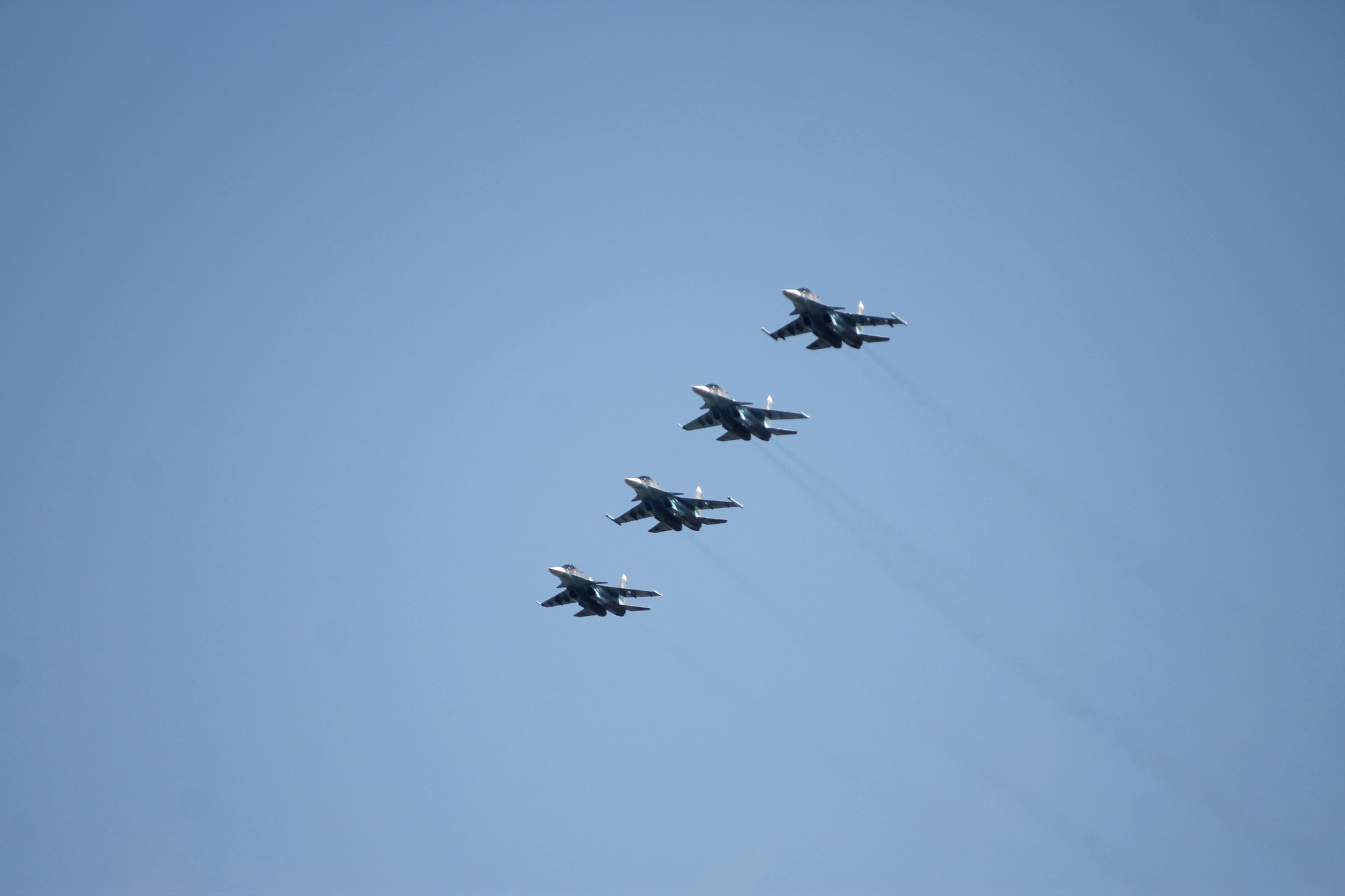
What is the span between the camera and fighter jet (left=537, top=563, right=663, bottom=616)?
80.0 metres

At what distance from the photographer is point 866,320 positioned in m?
82.8

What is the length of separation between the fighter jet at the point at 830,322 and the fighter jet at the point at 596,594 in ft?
69.6

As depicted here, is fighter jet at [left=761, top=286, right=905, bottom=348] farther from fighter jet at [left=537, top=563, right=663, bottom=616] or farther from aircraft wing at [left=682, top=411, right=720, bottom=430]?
fighter jet at [left=537, top=563, right=663, bottom=616]

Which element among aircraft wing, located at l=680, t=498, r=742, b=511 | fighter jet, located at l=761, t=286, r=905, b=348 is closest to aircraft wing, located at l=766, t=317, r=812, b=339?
fighter jet, located at l=761, t=286, r=905, b=348

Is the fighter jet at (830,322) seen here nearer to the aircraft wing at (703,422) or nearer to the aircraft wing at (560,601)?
the aircraft wing at (703,422)

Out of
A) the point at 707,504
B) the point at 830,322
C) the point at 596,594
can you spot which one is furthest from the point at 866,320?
the point at 596,594

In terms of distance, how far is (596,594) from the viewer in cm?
8138

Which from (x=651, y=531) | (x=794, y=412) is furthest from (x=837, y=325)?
(x=651, y=531)

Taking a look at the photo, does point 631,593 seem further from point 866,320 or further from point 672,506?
point 866,320

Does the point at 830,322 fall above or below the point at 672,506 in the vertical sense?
above

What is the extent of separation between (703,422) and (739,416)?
2995 mm

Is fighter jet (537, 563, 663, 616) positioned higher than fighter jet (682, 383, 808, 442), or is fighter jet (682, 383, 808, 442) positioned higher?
fighter jet (682, 383, 808, 442)

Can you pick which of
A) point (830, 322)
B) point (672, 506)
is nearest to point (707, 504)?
point (672, 506)

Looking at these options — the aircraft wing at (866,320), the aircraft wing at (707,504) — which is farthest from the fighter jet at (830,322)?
the aircraft wing at (707,504)
